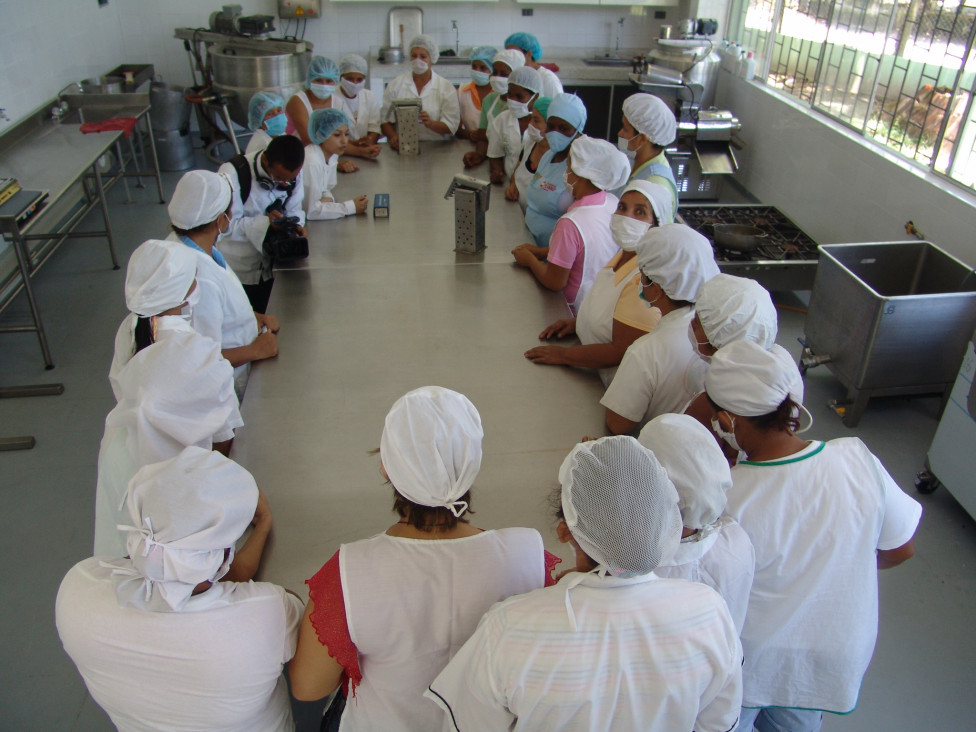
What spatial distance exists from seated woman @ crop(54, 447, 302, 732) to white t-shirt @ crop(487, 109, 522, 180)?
2.92 metres

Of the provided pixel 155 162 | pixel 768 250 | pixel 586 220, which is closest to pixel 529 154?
pixel 586 220

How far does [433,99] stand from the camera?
465 cm

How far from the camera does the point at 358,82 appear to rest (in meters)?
4.32

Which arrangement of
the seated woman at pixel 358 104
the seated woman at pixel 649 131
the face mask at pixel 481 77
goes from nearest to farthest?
the seated woman at pixel 649 131 < the seated woman at pixel 358 104 < the face mask at pixel 481 77

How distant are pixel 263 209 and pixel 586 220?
135 cm

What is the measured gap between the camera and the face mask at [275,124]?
3.30 meters

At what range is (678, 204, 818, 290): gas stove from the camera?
4.04 m

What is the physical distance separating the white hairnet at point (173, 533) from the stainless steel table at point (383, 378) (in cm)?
35

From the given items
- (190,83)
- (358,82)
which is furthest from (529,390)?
(190,83)

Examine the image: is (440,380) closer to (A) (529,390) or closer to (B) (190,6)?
(A) (529,390)

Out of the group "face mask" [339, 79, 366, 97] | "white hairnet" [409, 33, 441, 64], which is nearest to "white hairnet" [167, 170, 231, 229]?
"face mask" [339, 79, 366, 97]

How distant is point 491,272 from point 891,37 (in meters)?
2.89

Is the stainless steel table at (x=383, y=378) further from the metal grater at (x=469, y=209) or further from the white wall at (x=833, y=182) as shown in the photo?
the white wall at (x=833, y=182)

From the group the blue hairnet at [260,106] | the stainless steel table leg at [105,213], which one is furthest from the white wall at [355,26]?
the blue hairnet at [260,106]
